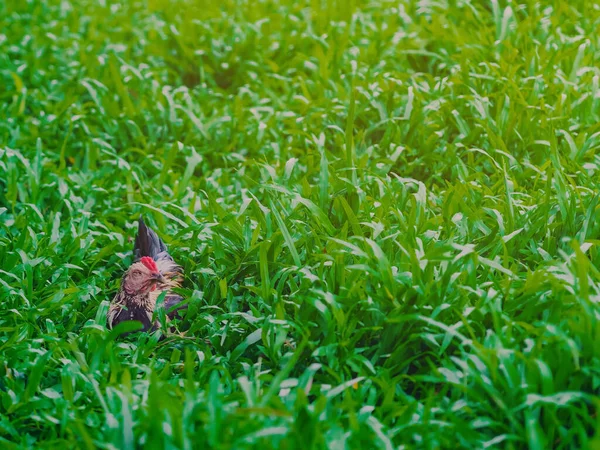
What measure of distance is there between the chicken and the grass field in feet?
0.21

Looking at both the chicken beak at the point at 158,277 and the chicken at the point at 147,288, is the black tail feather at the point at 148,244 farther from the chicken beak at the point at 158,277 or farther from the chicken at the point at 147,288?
the chicken beak at the point at 158,277

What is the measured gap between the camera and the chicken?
2.88m

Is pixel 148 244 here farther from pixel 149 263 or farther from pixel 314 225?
pixel 314 225

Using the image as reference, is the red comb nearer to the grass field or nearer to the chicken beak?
the chicken beak

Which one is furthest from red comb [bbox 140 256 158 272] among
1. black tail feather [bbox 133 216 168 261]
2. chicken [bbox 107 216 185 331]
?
black tail feather [bbox 133 216 168 261]

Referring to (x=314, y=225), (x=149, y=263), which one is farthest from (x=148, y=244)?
(x=314, y=225)

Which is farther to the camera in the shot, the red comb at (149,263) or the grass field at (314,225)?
the red comb at (149,263)

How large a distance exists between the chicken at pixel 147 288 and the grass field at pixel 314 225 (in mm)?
63

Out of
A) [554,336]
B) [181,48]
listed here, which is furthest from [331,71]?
[554,336]

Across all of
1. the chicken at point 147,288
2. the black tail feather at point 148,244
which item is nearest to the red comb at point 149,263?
the chicken at point 147,288

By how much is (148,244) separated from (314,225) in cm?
59

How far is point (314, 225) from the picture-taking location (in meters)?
2.93

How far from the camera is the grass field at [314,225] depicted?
2215 millimetres

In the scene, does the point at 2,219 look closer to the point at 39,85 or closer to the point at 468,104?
the point at 39,85
